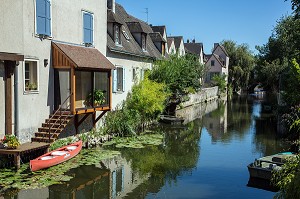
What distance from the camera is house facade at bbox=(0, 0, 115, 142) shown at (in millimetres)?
16703

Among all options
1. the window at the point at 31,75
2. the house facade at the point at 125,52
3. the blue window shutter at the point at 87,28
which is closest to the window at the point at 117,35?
the house facade at the point at 125,52

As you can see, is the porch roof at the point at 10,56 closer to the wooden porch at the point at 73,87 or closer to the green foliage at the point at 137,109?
the wooden porch at the point at 73,87

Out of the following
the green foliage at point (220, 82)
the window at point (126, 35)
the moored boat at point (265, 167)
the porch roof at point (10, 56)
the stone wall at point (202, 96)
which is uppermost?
the window at point (126, 35)

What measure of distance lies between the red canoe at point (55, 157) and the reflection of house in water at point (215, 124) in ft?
42.4

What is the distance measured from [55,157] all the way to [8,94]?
377 cm

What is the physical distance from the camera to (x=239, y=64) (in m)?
84.0

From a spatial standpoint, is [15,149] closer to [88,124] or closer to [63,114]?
[63,114]

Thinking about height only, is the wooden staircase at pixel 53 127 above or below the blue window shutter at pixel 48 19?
below

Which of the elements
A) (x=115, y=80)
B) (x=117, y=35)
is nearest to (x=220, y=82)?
(x=117, y=35)

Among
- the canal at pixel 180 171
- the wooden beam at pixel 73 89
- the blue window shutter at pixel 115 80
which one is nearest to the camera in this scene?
the canal at pixel 180 171

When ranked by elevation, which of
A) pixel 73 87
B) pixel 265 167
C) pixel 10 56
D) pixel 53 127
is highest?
pixel 10 56

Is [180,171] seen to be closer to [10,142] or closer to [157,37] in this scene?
[10,142]

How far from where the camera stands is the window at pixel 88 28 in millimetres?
22625

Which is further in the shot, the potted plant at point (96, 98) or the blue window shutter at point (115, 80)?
the blue window shutter at point (115, 80)
